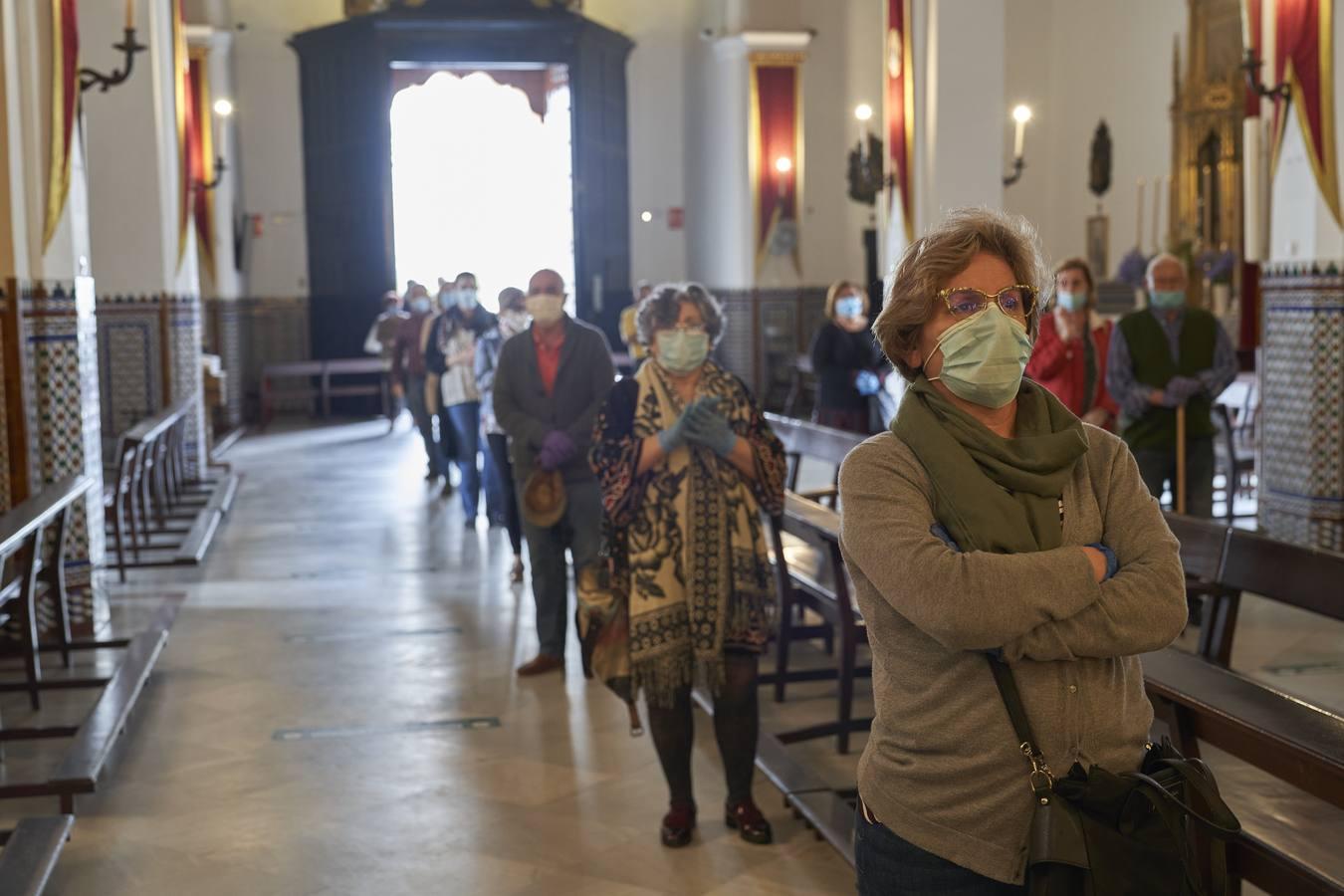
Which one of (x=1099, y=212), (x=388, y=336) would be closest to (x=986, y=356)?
(x=388, y=336)

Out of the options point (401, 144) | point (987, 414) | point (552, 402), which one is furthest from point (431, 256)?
point (987, 414)

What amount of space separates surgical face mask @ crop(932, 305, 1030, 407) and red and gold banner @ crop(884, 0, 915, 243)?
7.61m

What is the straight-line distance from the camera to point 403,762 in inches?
212

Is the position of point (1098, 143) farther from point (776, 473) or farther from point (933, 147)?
point (776, 473)

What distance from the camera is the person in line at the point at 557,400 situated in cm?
609

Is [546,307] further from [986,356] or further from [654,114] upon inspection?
[654,114]

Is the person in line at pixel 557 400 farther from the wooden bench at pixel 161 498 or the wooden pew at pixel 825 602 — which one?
the wooden bench at pixel 161 498

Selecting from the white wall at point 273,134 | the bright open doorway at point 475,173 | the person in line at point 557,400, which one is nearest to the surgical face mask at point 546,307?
the person in line at point 557,400

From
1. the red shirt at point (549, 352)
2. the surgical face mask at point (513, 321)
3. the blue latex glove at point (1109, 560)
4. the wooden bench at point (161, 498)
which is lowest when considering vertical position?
the wooden bench at point (161, 498)

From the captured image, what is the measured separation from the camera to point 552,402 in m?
6.20

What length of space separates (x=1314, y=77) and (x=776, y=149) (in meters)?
10.3

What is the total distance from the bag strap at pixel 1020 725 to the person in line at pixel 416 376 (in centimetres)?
1023

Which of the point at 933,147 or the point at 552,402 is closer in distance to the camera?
the point at 552,402

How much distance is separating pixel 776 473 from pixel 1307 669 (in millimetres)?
2972
